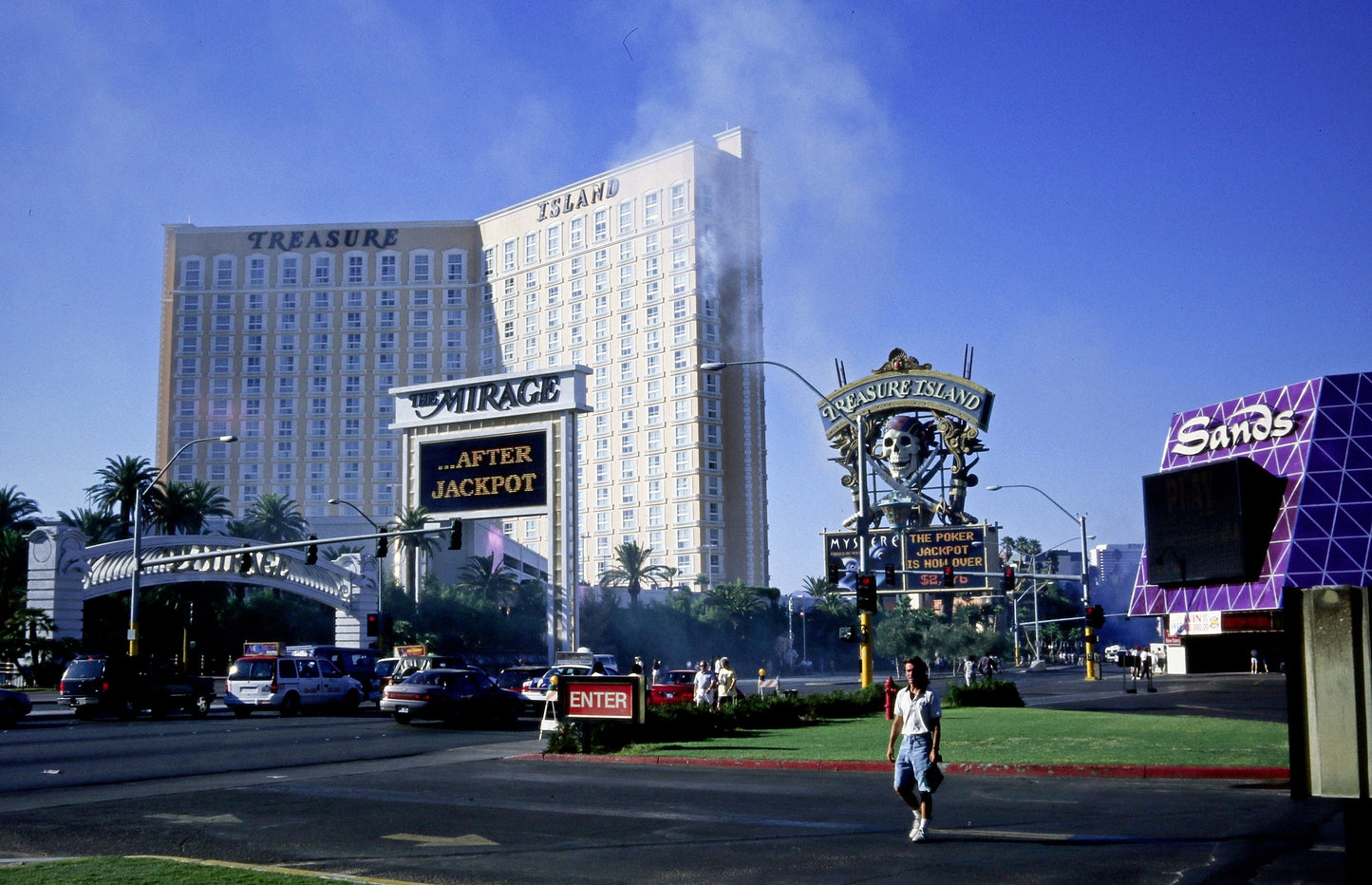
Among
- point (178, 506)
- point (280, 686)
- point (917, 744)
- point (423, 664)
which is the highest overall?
point (178, 506)

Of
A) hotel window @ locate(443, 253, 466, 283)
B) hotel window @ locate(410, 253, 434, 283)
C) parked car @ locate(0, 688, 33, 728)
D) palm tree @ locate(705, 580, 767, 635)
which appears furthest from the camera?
hotel window @ locate(443, 253, 466, 283)

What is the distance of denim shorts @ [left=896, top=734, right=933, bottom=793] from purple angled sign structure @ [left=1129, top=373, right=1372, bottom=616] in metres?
60.0

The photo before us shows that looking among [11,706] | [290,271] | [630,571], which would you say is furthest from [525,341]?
[11,706]

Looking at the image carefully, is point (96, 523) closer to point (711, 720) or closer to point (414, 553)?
point (414, 553)

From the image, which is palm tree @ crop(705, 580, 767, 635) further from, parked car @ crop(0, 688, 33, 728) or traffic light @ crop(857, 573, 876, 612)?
parked car @ crop(0, 688, 33, 728)

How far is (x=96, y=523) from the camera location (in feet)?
279

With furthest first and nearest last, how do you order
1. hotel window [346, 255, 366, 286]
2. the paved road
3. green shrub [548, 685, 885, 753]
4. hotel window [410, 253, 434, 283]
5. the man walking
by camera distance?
hotel window [410, 253, 434, 283], hotel window [346, 255, 366, 286], green shrub [548, 685, 885, 753], the man walking, the paved road

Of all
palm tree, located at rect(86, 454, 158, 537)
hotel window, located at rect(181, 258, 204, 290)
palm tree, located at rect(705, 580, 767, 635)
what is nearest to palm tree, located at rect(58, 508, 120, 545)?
palm tree, located at rect(86, 454, 158, 537)

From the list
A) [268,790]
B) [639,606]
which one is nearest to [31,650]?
[268,790]

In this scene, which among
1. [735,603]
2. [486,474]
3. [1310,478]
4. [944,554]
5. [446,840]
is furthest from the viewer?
[735,603]

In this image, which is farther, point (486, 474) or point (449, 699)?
point (486, 474)

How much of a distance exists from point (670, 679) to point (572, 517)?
68.4 ft

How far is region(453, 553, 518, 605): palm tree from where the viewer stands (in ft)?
317

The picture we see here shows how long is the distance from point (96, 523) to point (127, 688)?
52796 millimetres
